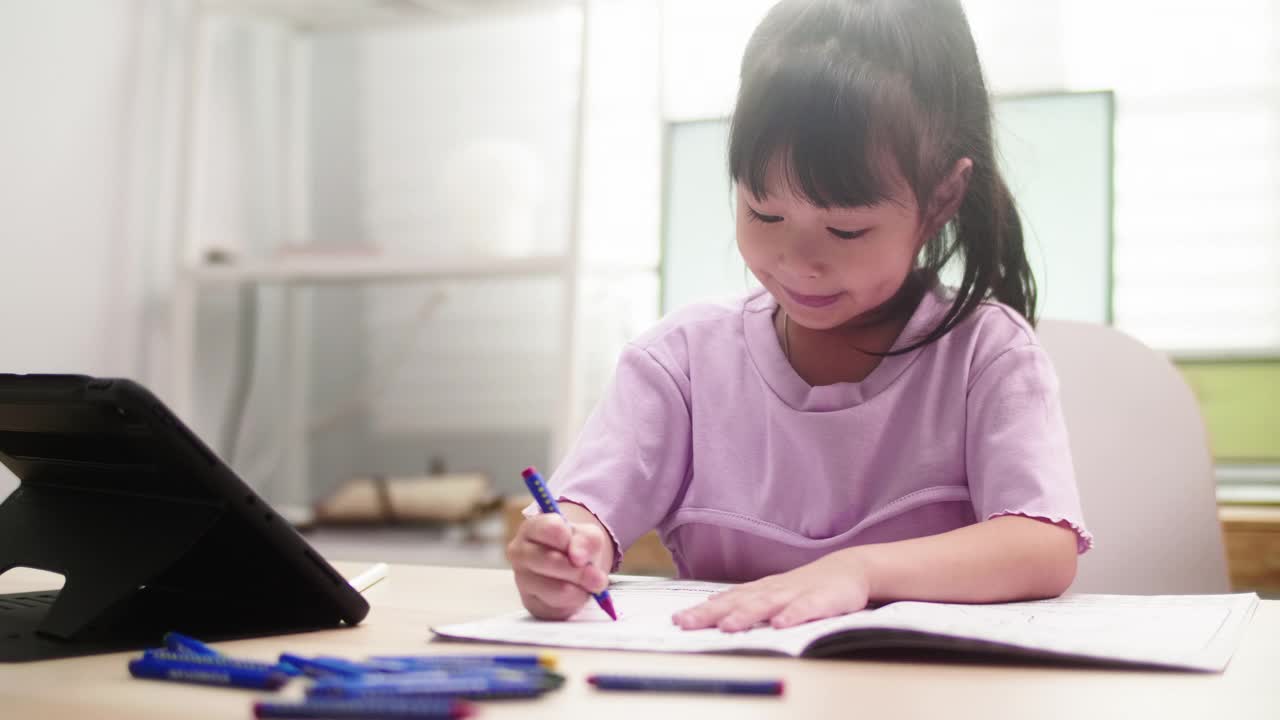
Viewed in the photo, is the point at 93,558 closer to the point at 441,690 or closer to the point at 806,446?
the point at 441,690

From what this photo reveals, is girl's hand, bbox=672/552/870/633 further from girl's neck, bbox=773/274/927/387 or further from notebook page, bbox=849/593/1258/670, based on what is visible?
girl's neck, bbox=773/274/927/387

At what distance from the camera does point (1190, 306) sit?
68.1 inches

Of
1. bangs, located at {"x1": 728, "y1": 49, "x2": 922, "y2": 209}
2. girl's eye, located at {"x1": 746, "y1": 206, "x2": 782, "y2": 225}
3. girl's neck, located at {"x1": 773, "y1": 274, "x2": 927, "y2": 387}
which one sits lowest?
girl's neck, located at {"x1": 773, "y1": 274, "x2": 927, "y2": 387}

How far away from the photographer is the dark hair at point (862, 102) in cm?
68

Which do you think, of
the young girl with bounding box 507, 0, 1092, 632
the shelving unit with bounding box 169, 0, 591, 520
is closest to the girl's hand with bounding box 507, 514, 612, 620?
the young girl with bounding box 507, 0, 1092, 632

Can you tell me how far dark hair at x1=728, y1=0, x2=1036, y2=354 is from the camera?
2.24 feet

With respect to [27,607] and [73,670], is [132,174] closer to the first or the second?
[27,607]

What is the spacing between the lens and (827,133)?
0.68 meters

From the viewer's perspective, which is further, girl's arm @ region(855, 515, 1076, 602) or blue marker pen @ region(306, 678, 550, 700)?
girl's arm @ region(855, 515, 1076, 602)

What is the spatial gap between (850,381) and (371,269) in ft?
4.12

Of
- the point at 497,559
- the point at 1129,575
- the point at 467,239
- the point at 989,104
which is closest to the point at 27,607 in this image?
the point at 989,104

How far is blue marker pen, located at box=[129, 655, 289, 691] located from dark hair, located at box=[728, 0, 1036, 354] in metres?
0.43

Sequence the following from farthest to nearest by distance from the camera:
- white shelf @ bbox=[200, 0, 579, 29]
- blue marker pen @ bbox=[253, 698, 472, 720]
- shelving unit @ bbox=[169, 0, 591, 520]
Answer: white shelf @ bbox=[200, 0, 579, 29] → shelving unit @ bbox=[169, 0, 591, 520] → blue marker pen @ bbox=[253, 698, 472, 720]

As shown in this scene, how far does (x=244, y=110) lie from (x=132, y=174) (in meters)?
0.24
